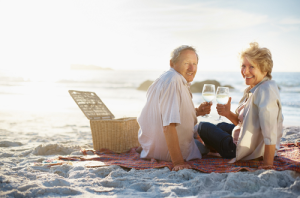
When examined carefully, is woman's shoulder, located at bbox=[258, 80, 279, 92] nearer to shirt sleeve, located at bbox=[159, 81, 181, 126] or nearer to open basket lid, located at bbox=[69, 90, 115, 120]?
shirt sleeve, located at bbox=[159, 81, 181, 126]

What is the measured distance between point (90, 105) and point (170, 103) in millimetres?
2321

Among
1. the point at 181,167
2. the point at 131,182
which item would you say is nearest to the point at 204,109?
the point at 181,167

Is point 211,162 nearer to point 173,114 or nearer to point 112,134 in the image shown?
point 173,114

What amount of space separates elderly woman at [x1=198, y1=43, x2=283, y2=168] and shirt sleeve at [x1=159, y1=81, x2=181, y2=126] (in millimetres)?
545

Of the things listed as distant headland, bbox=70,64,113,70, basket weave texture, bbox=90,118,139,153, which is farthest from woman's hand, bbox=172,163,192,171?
distant headland, bbox=70,64,113,70

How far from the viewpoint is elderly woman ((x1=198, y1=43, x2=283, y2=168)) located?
8.82 ft

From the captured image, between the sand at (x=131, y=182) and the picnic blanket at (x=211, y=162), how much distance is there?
4.9 inches

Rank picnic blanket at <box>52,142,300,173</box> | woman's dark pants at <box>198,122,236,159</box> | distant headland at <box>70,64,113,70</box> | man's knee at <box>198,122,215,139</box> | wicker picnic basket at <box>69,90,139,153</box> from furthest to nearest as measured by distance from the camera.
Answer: distant headland at <box>70,64,113,70</box> → wicker picnic basket at <box>69,90,139,153</box> → man's knee at <box>198,122,215,139</box> → woman's dark pants at <box>198,122,236,159</box> → picnic blanket at <box>52,142,300,173</box>

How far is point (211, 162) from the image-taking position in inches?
133

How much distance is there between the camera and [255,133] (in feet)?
9.55

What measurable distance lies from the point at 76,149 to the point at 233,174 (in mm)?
2792

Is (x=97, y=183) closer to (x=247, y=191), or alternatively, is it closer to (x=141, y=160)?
(x=141, y=160)

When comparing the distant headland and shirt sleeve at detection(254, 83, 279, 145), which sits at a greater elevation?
the distant headland

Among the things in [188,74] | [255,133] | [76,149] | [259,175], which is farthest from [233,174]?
[76,149]
